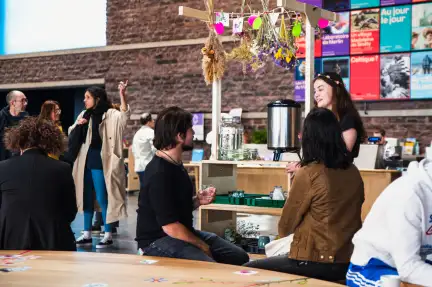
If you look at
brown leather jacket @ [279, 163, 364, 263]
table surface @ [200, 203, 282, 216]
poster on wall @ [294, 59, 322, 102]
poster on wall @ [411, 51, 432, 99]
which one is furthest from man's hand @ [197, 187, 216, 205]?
poster on wall @ [294, 59, 322, 102]

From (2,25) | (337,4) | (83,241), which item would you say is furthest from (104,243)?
(2,25)

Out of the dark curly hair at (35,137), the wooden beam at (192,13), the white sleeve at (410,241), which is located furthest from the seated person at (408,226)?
the wooden beam at (192,13)

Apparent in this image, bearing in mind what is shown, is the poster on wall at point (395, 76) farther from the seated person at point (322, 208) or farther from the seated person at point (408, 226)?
the seated person at point (408, 226)

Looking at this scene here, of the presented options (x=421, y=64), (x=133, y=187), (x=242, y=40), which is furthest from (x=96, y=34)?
(x=242, y=40)

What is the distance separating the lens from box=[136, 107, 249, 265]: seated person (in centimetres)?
313

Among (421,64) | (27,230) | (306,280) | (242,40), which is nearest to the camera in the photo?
(306,280)

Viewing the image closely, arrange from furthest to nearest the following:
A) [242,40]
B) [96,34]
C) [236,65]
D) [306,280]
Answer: [96,34]
[236,65]
[242,40]
[306,280]

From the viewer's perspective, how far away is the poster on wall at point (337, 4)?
1088 centimetres

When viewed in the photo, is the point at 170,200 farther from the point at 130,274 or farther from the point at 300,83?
the point at 300,83

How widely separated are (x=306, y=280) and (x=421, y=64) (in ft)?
29.4

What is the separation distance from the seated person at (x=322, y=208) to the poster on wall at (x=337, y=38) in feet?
27.0

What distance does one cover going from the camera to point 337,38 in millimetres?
11000

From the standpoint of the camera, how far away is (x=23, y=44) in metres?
15.3

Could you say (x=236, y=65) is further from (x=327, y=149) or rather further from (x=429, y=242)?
(x=429, y=242)
